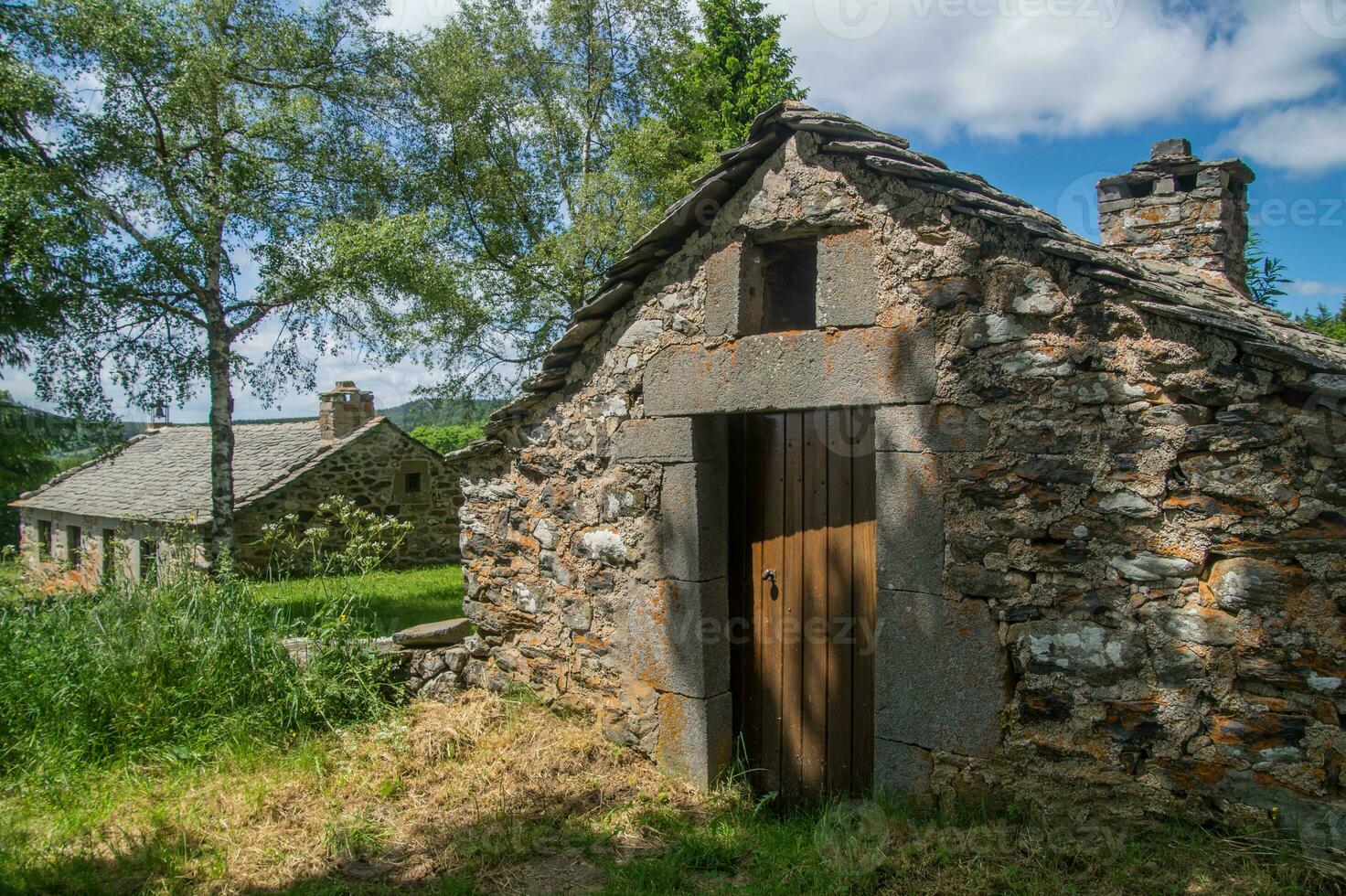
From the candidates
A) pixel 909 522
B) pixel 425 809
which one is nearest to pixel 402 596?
pixel 425 809

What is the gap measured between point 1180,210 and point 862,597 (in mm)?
3751

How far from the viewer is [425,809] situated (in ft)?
15.1

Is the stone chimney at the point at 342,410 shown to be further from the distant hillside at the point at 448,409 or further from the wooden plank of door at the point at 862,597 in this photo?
the wooden plank of door at the point at 862,597

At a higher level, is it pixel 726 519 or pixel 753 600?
pixel 726 519

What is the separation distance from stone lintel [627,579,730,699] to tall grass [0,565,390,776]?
2137 mm

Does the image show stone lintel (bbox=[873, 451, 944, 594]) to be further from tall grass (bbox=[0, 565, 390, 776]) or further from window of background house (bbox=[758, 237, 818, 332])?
tall grass (bbox=[0, 565, 390, 776])

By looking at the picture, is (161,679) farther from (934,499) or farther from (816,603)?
(934,499)

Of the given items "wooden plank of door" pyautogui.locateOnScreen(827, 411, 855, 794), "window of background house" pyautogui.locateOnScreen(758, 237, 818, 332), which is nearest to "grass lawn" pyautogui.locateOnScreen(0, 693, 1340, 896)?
"wooden plank of door" pyautogui.locateOnScreen(827, 411, 855, 794)

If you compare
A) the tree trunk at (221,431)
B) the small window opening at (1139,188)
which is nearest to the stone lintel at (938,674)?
the small window opening at (1139,188)

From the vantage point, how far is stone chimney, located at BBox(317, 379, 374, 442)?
56.3 ft

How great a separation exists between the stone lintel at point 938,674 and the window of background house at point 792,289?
1838 millimetres

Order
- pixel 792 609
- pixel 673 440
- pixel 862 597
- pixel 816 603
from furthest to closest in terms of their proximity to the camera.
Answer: pixel 673 440, pixel 792 609, pixel 816 603, pixel 862 597

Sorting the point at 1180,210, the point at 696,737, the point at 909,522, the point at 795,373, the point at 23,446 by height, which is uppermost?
the point at 1180,210

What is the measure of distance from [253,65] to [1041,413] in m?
12.9
